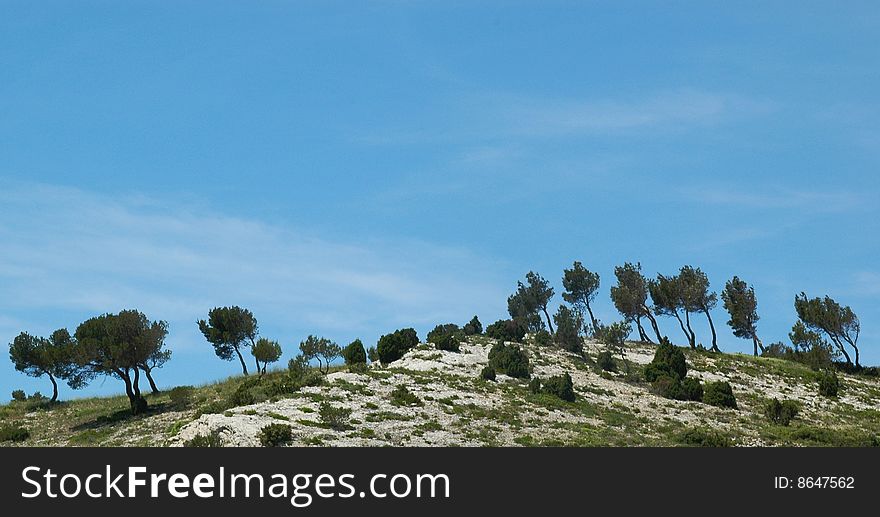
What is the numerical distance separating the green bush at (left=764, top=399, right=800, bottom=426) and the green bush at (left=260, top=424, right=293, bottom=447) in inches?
1509

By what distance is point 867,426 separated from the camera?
65.4m

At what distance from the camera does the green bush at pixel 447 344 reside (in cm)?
8112

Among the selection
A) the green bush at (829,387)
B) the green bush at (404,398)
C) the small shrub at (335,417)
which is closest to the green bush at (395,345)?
the green bush at (404,398)

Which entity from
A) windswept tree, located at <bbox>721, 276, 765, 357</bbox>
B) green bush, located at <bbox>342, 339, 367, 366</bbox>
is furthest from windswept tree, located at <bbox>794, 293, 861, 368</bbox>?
green bush, located at <bbox>342, 339, 367, 366</bbox>

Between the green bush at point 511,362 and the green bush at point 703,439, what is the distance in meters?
20.3

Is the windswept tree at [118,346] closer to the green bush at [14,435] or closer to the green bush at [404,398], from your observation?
the green bush at [14,435]

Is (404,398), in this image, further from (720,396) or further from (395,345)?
(720,396)

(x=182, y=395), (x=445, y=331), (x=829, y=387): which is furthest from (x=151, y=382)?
(x=829, y=387)

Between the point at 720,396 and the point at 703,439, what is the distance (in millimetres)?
19073

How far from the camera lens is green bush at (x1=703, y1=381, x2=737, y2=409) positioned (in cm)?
6862

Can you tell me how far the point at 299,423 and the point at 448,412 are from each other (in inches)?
440
